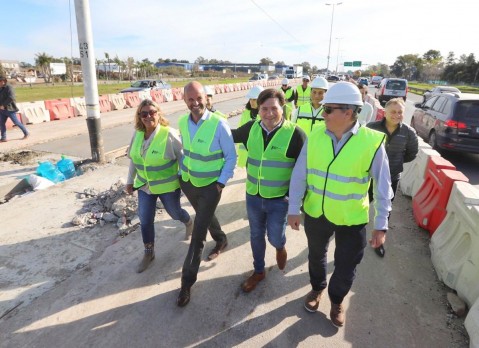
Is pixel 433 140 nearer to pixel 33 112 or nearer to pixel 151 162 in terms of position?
pixel 151 162

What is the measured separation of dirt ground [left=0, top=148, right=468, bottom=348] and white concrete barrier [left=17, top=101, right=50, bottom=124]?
9167mm

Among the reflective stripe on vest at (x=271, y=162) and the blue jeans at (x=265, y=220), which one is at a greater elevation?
the reflective stripe on vest at (x=271, y=162)

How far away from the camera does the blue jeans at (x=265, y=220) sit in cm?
298

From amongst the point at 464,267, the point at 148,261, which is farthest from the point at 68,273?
the point at 464,267

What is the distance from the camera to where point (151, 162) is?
3.30 metres

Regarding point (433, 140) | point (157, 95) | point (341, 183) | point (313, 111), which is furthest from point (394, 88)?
point (341, 183)

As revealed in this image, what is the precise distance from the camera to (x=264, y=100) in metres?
2.79

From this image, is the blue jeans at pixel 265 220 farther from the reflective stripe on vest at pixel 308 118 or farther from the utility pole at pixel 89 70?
the utility pole at pixel 89 70

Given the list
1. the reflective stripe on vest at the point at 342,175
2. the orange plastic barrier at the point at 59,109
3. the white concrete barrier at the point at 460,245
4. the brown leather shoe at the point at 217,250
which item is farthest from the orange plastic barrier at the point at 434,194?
the orange plastic barrier at the point at 59,109

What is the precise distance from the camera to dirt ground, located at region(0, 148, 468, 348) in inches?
105

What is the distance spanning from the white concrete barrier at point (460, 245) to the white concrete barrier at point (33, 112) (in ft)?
44.7

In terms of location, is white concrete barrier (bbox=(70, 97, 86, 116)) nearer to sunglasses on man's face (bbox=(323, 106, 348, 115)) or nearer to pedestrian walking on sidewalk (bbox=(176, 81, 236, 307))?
pedestrian walking on sidewalk (bbox=(176, 81, 236, 307))

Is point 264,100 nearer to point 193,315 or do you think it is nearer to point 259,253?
point 259,253

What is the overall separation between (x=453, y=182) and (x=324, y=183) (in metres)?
2.43
